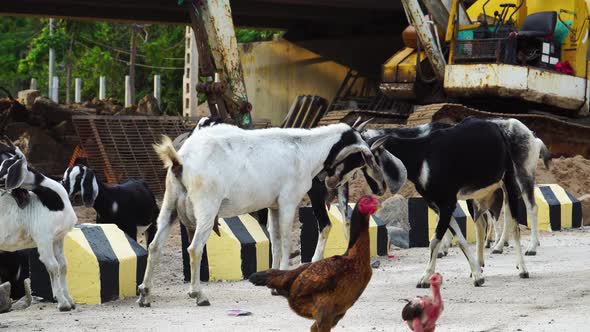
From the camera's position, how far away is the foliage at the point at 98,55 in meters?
50.8

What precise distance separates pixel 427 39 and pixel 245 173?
13.5m

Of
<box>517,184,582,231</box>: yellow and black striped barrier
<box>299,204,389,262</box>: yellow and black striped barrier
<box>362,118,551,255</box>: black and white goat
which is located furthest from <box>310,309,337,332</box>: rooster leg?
<box>517,184,582,231</box>: yellow and black striped barrier

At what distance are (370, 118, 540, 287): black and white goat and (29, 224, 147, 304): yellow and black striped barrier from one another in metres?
→ 2.88

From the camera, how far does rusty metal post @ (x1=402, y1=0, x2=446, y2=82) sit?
81.3ft

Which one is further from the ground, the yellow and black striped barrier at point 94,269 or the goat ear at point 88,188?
the goat ear at point 88,188

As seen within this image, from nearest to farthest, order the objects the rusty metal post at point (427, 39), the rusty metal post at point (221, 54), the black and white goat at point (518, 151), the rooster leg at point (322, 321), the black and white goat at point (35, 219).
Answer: the rooster leg at point (322, 321), the black and white goat at point (35, 219), the black and white goat at point (518, 151), the rusty metal post at point (221, 54), the rusty metal post at point (427, 39)

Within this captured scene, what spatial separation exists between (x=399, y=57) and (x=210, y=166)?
15359 millimetres

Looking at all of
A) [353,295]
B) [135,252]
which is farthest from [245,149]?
[353,295]

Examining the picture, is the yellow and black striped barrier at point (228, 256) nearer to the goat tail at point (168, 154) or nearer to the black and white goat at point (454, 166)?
the black and white goat at point (454, 166)

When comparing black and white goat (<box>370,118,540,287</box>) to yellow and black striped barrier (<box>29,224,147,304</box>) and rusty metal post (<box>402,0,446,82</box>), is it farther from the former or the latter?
rusty metal post (<box>402,0,446,82</box>)

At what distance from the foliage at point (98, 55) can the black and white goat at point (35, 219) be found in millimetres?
37141

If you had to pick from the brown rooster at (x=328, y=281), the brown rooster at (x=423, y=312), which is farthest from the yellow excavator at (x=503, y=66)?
the brown rooster at (x=423, y=312)

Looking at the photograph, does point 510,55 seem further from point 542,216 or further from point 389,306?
point 389,306

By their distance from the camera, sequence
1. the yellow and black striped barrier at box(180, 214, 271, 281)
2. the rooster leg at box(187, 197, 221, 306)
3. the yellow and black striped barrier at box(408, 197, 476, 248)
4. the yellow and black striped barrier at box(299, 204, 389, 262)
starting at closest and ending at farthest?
the rooster leg at box(187, 197, 221, 306) → the yellow and black striped barrier at box(180, 214, 271, 281) → the yellow and black striped barrier at box(299, 204, 389, 262) → the yellow and black striped barrier at box(408, 197, 476, 248)
